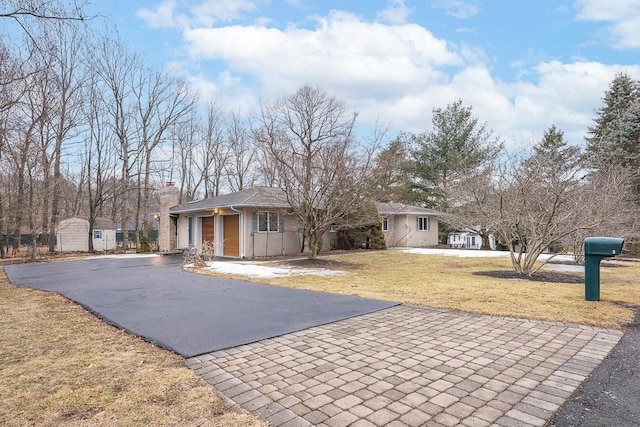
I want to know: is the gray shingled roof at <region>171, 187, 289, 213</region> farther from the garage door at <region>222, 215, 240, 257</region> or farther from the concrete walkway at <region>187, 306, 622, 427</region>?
the concrete walkway at <region>187, 306, 622, 427</region>

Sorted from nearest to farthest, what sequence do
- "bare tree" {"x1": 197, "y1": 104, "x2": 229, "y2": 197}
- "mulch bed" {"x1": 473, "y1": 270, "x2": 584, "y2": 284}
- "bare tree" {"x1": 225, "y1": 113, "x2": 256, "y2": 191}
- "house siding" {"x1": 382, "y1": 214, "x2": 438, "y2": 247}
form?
"mulch bed" {"x1": 473, "y1": 270, "x2": 584, "y2": 284} < "house siding" {"x1": 382, "y1": 214, "x2": 438, "y2": 247} < "bare tree" {"x1": 197, "y1": 104, "x2": 229, "y2": 197} < "bare tree" {"x1": 225, "y1": 113, "x2": 256, "y2": 191}

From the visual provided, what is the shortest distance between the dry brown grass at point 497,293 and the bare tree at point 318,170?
3872mm

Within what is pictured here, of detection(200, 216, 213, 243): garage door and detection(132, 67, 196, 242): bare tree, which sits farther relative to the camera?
detection(132, 67, 196, 242): bare tree

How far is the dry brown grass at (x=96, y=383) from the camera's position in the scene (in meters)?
2.57

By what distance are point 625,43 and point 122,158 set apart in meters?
25.2

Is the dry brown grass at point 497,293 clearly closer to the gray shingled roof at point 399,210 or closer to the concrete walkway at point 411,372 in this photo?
the concrete walkway at point 411,372

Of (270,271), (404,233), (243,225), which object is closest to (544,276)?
(270,271)

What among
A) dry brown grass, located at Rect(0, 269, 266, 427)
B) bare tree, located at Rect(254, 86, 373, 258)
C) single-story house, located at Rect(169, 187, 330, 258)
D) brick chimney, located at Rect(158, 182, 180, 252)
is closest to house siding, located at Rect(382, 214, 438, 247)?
single-story house, located at Rect(169, 187, 330, 258)

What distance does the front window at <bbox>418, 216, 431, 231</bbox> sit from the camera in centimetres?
2617

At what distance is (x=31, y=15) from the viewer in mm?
6203

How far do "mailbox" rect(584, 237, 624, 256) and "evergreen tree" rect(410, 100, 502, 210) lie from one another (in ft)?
71.0

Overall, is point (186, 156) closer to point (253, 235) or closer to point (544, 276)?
point (253, 235)

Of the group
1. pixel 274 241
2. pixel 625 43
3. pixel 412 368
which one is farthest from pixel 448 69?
pixel 412 368

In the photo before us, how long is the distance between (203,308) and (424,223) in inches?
878
